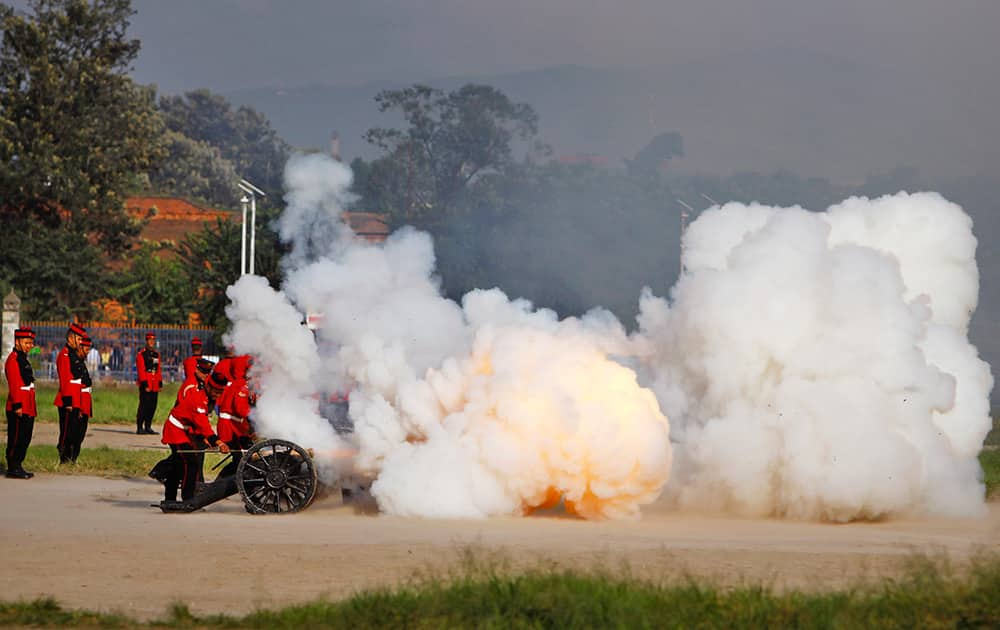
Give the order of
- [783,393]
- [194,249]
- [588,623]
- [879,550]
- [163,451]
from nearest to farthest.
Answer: [588,623] < [879,550] < [783,393] < [163,451] < [194,249]

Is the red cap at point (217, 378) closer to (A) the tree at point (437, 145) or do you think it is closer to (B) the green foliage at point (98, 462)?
(B) the green foliage at point (98, 462)

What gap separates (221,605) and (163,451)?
13530 millimetres

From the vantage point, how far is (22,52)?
2030 inches

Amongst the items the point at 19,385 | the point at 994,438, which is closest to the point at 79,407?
the point at 19,385

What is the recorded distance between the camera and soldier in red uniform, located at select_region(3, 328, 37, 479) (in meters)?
18.8

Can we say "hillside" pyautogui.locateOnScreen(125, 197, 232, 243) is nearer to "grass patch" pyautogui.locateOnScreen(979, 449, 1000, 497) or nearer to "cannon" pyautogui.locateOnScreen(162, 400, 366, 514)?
"grass patch" pyautogui.locateOnScreen(979, 449, 1000, 497)

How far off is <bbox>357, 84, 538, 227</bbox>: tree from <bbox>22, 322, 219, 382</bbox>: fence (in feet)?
27.0

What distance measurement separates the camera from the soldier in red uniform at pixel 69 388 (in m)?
20.0

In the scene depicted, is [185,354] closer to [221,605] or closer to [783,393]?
[783,393]

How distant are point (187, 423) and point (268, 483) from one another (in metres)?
1.20

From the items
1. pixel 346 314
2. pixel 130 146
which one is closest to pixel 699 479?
pixel 346 314

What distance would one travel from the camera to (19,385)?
18938mm

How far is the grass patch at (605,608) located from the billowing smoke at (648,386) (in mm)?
5649

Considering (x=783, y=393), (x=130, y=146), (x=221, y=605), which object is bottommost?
(x=221, y=605)
